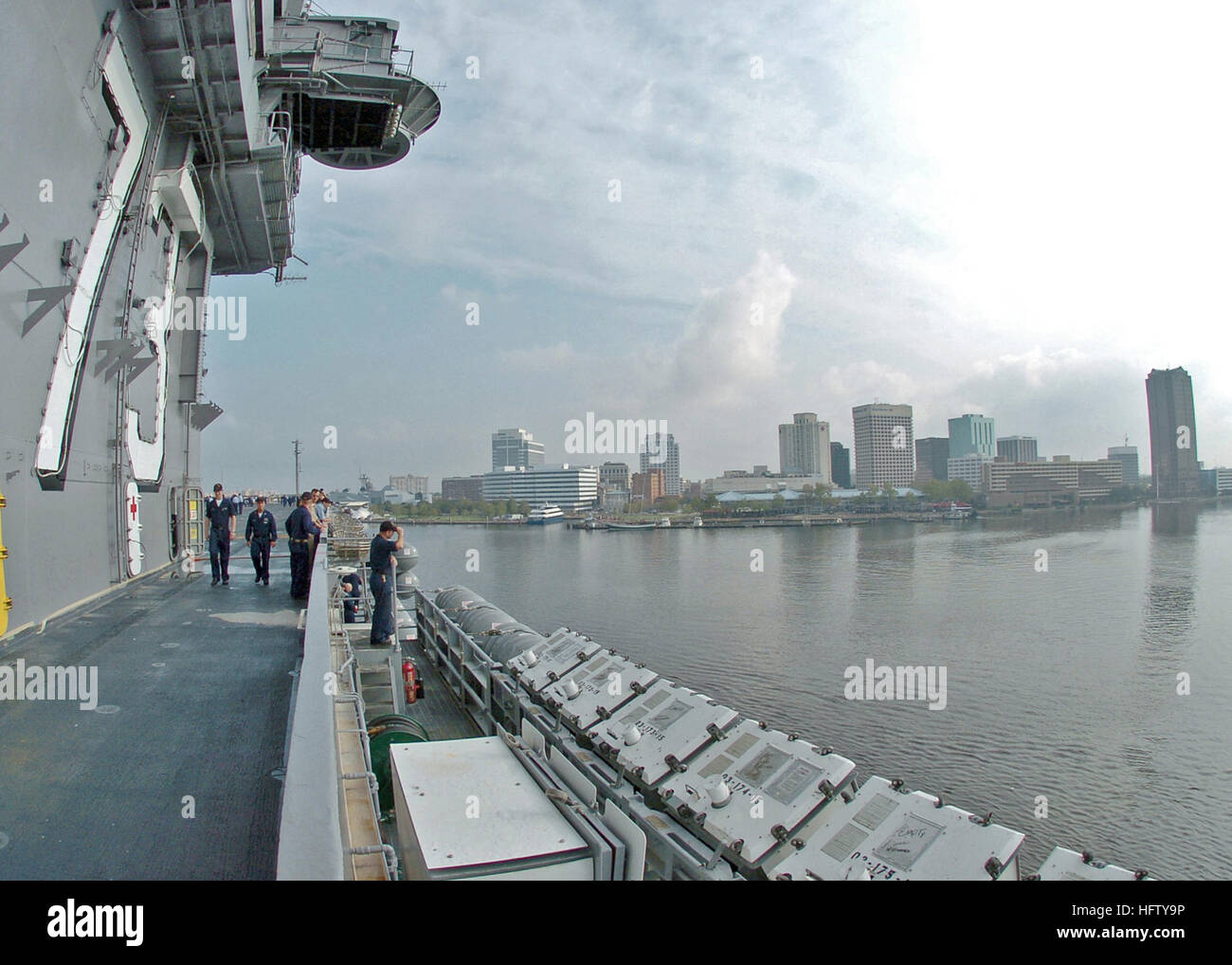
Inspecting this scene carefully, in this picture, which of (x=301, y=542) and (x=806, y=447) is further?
(x=806, y=447)

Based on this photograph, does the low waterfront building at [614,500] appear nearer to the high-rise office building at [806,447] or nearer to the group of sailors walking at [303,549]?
the high-rise office building at [806,447]

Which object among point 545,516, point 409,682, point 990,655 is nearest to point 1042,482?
point 545,516

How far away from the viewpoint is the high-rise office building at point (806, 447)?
462 ft

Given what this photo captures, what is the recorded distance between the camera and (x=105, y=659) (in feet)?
17.6

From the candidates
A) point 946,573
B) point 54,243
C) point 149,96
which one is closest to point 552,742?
point 54,243

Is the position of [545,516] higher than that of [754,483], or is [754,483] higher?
[754,483]

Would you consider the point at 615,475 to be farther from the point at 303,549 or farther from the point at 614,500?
the point at 303,549

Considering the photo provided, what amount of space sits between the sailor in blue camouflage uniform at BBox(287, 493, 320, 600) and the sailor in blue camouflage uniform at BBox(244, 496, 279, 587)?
52.3 inches

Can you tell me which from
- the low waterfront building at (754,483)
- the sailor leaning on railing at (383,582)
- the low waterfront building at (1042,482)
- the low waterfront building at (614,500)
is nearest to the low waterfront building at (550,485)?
the low waterfront building at (614,500)

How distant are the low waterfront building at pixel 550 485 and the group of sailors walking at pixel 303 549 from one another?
307ft

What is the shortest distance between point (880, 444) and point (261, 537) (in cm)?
12435

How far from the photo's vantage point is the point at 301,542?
8109 millimetres

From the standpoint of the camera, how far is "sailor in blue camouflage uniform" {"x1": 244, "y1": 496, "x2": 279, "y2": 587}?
928 cm

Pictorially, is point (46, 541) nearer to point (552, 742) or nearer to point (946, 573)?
point (552, 742)
